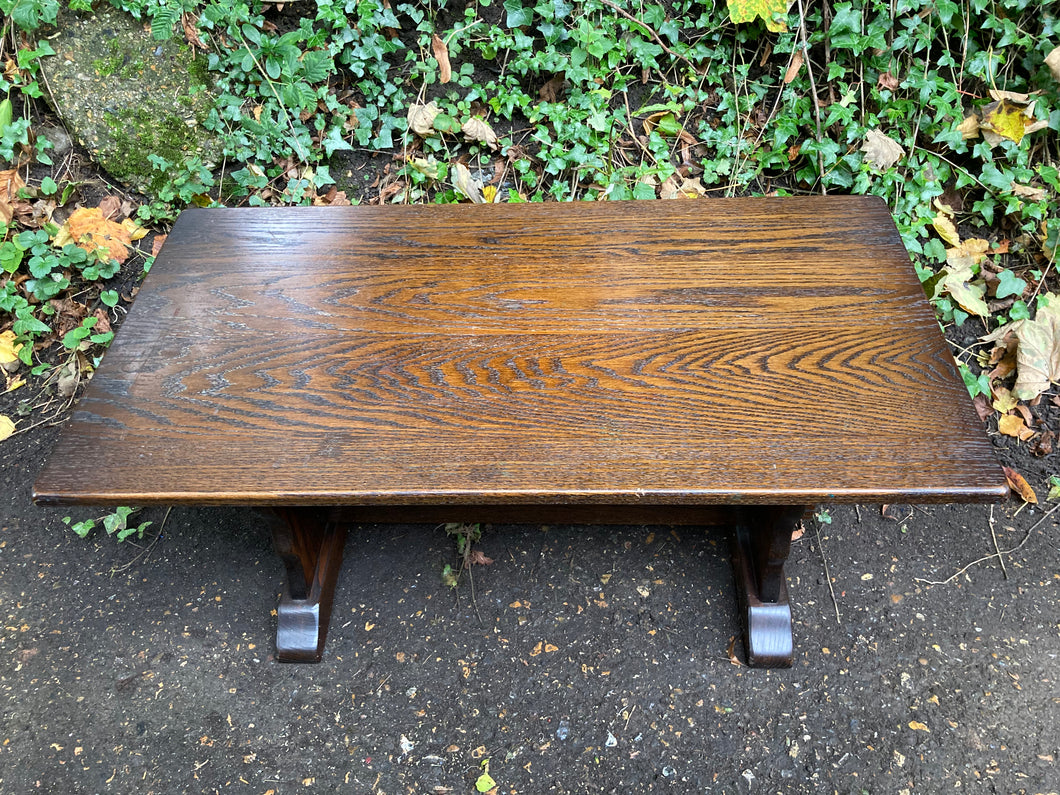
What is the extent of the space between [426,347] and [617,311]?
0.43 metres

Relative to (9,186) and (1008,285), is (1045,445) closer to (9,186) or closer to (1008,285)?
(1008,285)

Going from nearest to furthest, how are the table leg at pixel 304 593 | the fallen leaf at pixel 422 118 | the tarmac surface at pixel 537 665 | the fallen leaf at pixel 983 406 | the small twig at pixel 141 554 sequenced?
the tarmac surface at pixel 537 665
the table leg at pixel 304 593
the small twig at pixel 141 554
the fallen leaf at pixel 983 406
the fallen leaf at pixel 422 118

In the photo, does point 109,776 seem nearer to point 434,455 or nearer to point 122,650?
point 122,650

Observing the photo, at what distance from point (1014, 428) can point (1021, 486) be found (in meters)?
0.22

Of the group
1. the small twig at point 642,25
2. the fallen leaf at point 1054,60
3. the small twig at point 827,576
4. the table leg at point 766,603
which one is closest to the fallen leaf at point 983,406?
the small twig at point 827,576

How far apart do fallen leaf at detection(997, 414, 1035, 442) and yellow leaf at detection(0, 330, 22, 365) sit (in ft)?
11.2

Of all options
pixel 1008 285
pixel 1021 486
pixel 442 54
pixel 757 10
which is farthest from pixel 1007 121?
pixel 442 54

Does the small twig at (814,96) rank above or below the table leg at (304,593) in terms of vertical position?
above

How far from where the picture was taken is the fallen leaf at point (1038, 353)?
2330 mm

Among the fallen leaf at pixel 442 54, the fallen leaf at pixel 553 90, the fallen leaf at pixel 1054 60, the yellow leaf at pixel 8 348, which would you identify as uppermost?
the fallen leaf at pixel 442 54

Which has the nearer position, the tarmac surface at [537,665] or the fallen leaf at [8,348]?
the tarmac surface at [537,665]

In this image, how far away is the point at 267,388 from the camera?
1.46 metres

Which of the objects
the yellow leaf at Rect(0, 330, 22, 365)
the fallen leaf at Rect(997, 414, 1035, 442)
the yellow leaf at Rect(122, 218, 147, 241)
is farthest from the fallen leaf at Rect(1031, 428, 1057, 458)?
the yellow leaf at Rect(0, 330, 22, 365)

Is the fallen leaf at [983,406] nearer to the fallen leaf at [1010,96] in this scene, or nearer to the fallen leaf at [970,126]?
the fallen leaf at [970,126]
